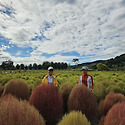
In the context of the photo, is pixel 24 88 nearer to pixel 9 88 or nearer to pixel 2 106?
pixel 9 88

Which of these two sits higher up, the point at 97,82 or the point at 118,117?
the point at 118,117

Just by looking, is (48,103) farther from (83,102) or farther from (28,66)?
(28,66)

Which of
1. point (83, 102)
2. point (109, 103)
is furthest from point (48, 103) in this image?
point (109, 103)

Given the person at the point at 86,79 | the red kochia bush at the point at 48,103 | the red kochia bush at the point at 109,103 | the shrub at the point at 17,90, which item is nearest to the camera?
the red kochia bush at the point at 48,103

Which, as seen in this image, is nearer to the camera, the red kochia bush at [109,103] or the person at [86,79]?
the red kochia bush at [109,103]

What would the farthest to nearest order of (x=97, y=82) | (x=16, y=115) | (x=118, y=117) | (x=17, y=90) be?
(x=97, y=82) → (x=17, y=90) → (x=118, y=117) → (x=16, y=115)

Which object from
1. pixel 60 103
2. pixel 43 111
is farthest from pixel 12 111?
pixel 60 103

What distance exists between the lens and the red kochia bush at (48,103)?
1.88 metres

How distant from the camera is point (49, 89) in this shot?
2.05 m

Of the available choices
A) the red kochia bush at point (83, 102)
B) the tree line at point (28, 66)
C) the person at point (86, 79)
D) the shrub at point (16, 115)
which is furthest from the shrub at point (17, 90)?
the tree line at point (28, 66)

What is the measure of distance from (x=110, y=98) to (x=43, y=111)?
1250mm

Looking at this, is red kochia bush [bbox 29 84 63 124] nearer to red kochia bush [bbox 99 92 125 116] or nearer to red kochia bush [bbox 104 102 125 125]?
red kochia bush [bbox 99 92 125 116]

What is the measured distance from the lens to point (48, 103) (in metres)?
1.89

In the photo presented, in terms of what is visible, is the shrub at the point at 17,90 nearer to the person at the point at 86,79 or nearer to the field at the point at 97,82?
the field at the point at 97,82
